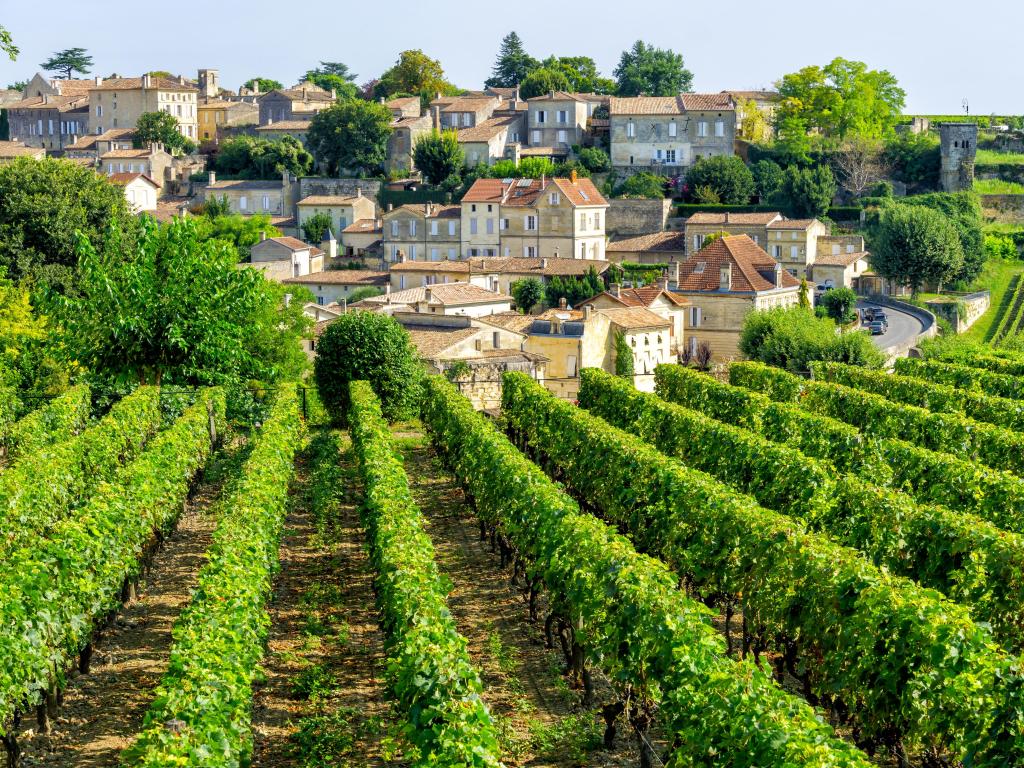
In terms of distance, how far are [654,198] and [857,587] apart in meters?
60.0

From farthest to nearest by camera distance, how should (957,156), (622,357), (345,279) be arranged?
(957,156) < (345,279) < (622,357)

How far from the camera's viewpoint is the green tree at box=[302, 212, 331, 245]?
246 ft

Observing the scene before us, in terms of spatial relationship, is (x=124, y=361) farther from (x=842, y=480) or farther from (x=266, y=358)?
(x=842, y=480)

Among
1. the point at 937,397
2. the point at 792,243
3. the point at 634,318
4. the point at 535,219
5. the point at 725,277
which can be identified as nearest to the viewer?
the point at 937,397

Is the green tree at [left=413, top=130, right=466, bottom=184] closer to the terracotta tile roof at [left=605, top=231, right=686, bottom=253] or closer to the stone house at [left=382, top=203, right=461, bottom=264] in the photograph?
the stone house at [left=382, top=203, right=461, bottom=264]

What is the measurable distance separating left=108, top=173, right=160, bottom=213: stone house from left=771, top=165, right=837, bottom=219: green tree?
1380 inches

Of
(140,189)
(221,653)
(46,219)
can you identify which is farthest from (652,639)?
(140,189)

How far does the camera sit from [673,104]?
3103 inches

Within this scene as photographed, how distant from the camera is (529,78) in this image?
9169cm

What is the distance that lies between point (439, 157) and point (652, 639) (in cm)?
6631

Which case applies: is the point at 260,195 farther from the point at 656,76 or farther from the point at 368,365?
the point at 368,365

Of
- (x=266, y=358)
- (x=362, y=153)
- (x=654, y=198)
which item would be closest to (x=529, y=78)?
(x=362, y=153)

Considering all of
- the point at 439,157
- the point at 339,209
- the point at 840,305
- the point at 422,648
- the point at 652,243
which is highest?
the point at 439,157

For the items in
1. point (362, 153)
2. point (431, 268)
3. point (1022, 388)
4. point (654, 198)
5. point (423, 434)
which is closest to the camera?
point (1022, 388)
